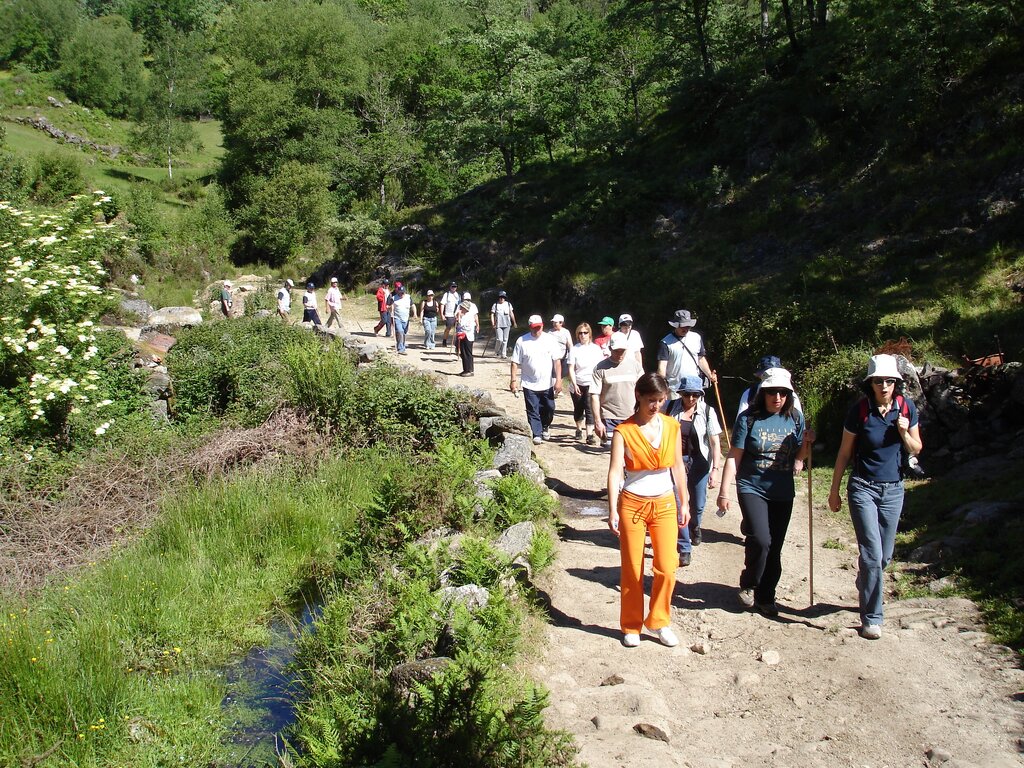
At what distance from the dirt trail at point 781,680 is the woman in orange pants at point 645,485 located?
66cm

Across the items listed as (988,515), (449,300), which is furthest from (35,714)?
(449,300)

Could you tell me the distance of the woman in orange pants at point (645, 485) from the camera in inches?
205

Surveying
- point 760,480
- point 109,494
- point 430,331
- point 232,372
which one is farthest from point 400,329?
point 760,480

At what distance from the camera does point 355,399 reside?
12.0 meters

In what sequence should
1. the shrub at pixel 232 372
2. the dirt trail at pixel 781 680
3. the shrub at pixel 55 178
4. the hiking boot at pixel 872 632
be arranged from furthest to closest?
the shrub at pixel 55 178, the shrub at pixel 232 372, the hiking boot at pixel 872 632, the dirt trail at pixel 781 680

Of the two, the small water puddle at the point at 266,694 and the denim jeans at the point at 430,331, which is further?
the denim jeans at the point at 430,331

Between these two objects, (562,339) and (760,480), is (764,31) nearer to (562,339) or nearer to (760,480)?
(562,339)

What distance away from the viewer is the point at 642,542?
5.30 m

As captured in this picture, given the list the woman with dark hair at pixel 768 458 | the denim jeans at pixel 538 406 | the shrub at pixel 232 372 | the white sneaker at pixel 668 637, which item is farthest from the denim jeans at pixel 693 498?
the shrub at pixel 232 372

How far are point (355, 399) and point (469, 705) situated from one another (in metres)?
8.05

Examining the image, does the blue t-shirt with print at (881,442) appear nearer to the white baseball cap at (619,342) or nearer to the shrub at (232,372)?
the white baseball cap at (619,342)

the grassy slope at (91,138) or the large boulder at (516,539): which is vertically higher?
the grassy slope at (91,138)

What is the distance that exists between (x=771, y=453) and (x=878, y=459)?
2.19ft

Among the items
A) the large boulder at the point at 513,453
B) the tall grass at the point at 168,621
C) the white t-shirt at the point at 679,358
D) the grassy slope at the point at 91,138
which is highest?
the grassy slope at the point at 91,138
